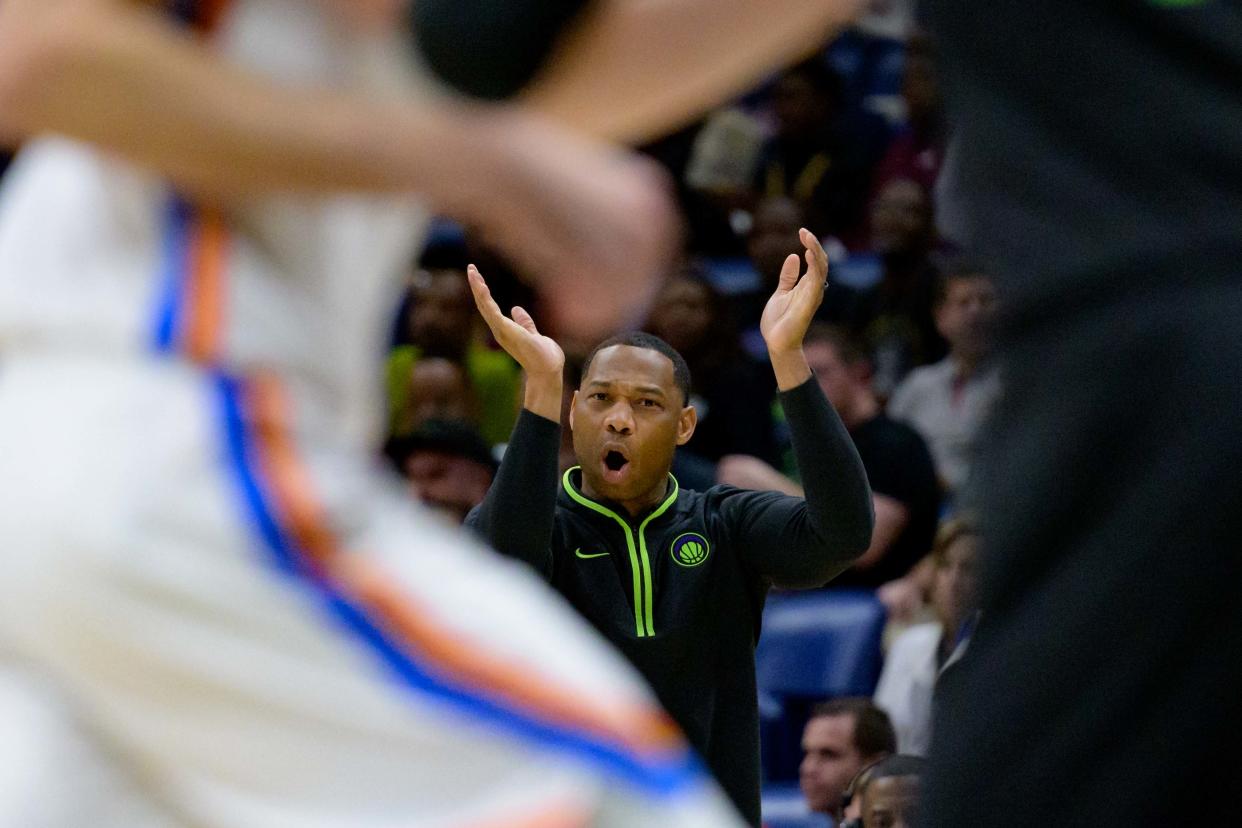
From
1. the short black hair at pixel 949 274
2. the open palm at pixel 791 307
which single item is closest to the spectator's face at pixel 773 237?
the short black hair at pixel 949 274

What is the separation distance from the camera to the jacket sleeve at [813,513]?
4.81m

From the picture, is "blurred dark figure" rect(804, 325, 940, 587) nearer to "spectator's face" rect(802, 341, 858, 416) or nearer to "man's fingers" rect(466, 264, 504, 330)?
"spectator's face" rect(802, 341, 858, 416)

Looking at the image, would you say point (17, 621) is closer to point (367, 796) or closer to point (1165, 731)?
point (367, 796)

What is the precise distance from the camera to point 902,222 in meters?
9.48

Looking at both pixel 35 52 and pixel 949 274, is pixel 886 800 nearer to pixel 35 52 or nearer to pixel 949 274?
pixel 949 274

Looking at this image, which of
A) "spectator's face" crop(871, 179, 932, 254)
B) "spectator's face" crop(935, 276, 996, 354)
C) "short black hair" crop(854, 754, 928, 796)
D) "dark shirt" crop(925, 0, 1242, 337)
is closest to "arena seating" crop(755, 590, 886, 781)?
"spectator's face" crop(935, 276, 996, 354)

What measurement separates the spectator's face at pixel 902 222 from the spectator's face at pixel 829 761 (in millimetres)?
3344

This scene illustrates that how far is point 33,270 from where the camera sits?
6.01ft

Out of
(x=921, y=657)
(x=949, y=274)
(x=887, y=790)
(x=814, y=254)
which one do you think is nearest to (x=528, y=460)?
(x=814, y=254)

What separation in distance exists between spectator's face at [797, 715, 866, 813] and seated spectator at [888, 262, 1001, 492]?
1.82 m

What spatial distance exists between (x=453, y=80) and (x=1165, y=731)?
109 centimetres

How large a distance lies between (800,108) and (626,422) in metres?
5.80

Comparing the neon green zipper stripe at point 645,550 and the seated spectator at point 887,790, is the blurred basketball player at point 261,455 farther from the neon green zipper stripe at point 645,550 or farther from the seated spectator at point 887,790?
the seated spectator at point 887,790

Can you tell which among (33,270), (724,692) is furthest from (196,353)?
(724,692)
